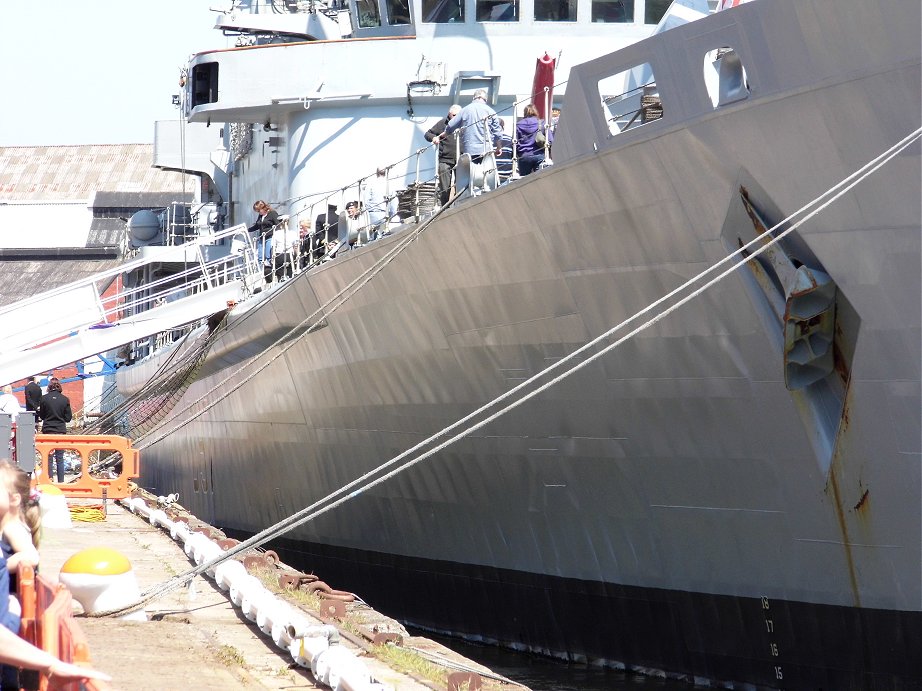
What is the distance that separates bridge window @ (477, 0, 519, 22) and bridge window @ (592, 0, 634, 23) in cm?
86

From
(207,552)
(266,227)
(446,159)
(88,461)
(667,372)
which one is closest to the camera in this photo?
(667,372)

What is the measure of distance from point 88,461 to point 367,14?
610cm

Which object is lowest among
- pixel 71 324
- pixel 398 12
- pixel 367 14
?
pixel 71 324

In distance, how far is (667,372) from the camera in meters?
7.83

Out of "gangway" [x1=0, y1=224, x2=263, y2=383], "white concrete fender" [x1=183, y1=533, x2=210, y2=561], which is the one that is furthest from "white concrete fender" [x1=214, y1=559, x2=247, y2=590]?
"gangway" [x1=0, y1=224, x2=263, y2=383]

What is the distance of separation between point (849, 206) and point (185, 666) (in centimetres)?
406

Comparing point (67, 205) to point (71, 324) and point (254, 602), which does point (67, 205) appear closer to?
point (71, 324)

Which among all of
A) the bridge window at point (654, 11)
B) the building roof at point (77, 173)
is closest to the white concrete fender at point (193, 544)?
the bridge window at point (654, 11)

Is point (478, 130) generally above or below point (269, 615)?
above

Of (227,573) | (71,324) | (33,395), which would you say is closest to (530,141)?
(227,573)

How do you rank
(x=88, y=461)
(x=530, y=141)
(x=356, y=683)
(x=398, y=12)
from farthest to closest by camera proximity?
(x=398, y=12) < (x=88, y=461) < (x=530, y=141) < (x=356, y=683)

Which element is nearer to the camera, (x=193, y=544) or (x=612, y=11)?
(x=193, y=544)

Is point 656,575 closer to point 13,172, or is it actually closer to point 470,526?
point 470,526

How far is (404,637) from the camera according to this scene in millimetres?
6918
